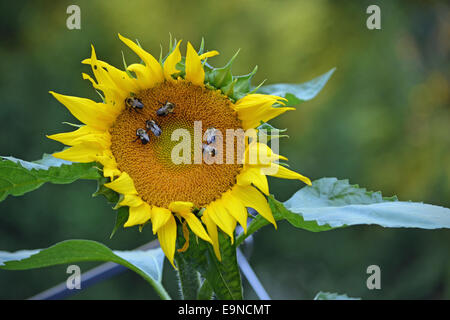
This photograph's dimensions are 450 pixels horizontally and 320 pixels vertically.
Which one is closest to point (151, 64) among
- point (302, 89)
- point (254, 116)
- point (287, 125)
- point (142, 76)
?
point (142, 76)

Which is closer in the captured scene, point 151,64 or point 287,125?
point 151,64

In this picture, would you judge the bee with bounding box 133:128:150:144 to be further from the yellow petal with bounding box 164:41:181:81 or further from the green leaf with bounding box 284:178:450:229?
the green leaf with bounding box 284:178:450:229

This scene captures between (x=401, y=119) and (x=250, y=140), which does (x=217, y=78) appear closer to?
(x=250, y=140)

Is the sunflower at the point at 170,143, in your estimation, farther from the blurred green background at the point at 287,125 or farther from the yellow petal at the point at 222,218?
the blurred green background at the point at 287,125

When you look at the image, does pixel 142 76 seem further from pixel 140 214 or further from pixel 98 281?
pixel 98 281

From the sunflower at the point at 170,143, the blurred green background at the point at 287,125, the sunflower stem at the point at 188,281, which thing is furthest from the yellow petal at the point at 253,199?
the blurred green background at the point at 287,125
